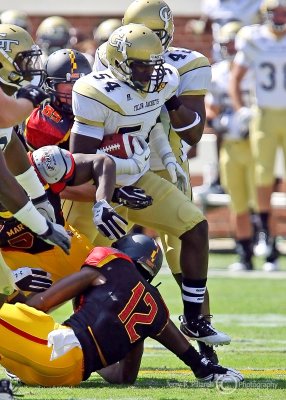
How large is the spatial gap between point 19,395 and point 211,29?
9941 mm

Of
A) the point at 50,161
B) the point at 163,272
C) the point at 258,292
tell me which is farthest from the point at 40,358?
the point at 163,272

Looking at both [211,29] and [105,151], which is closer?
[105,151]

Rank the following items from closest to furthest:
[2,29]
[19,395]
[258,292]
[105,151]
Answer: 1. [19,395]
2. [2,29]
3. [105,151]
4. [258,292]

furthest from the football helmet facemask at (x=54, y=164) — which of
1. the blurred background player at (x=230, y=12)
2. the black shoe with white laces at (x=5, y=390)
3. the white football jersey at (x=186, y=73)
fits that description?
the blurred background player at (x=230, y=12)

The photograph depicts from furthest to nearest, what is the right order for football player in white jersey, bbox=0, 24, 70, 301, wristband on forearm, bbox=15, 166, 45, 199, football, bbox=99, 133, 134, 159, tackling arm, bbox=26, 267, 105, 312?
football, bbox=99, 133, 134, 159
wristband on forearm, bbox=15, 166, 45, 199
tackling arm, bbox=26, 267, 105, 312
football player in white jersey, bbox=0, 24, 70, 301

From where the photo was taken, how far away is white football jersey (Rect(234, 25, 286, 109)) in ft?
36.0

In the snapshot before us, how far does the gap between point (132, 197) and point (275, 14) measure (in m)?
5.27

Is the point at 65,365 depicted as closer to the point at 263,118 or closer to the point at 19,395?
the point at 19,395

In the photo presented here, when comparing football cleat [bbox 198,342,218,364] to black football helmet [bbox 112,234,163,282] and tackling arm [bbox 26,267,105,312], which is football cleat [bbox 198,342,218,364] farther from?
tackling arm [bbox 26,267,105,312]

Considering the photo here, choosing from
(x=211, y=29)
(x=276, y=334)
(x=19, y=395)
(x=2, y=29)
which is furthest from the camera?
(x=211, y=29)

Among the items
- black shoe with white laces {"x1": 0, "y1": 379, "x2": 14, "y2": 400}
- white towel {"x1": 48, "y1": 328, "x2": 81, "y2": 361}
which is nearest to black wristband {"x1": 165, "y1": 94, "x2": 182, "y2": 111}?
white towel {"x1": 48, "y1": 328, "x2": 81, "y2": 361}

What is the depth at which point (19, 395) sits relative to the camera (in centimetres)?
502

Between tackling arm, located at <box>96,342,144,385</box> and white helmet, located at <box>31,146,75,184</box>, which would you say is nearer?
tackling arm, located at <box>96,342,144,385</box>

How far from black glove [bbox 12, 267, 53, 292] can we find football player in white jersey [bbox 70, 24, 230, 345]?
633mm
